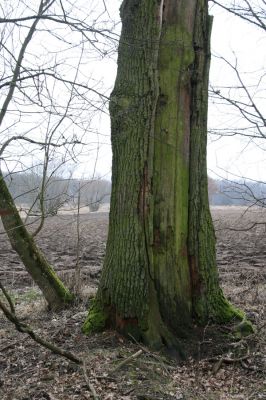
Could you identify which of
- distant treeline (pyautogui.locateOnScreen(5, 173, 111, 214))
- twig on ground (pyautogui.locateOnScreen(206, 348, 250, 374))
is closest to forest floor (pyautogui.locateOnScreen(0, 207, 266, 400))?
twig on ground (pyautogui.locateOnScreen(206, 348, 250, 374))

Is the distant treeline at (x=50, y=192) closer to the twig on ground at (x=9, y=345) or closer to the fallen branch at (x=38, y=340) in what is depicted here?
the twig on ground at (x=9, y=345)

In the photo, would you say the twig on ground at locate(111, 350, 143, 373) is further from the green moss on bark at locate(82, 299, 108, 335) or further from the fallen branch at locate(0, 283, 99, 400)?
the green moss on bark at locate(82, 299, 108, 335)

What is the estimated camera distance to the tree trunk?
504 centimetres

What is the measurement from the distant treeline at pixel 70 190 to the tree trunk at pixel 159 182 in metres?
1.28

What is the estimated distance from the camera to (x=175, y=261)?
5.15 m

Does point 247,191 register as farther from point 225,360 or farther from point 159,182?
point 225,360

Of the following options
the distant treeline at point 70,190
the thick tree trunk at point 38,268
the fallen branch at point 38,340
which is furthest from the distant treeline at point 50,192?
the fallen branch at point 38,340

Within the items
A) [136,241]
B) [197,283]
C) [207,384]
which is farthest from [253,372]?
[136,241]

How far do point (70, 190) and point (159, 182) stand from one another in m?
2.02

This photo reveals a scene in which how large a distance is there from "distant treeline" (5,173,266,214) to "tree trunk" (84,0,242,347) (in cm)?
128

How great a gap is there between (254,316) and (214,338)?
1.00 metres

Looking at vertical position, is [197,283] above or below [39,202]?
below

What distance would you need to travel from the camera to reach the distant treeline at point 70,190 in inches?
239

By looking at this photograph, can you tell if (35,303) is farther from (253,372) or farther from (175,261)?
(253,372)
